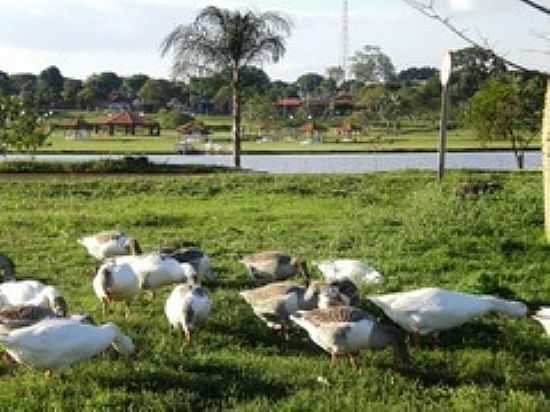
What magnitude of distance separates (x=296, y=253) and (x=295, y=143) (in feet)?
176

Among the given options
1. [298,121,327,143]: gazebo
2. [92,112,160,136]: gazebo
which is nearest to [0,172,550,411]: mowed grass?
[298,121,327,143]: gazebo

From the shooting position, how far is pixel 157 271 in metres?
10.0

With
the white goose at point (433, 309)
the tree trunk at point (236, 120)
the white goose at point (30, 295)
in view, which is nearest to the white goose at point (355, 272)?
the white goose at point (433, 309)

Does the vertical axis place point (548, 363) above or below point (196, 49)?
below

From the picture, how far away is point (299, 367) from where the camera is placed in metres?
7.51

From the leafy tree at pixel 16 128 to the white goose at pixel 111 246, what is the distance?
23.3 meters

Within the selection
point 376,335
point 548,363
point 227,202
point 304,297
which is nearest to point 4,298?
point 304,297

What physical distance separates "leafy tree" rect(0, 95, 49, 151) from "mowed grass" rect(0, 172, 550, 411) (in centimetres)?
1074

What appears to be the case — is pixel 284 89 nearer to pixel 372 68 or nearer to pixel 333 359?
pixel 372 68

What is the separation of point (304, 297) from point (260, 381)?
72.6 inches

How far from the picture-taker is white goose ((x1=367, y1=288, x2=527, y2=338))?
8242 millimetres

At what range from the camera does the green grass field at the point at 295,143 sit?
53.8 metres

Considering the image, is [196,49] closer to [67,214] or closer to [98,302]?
[67,214]

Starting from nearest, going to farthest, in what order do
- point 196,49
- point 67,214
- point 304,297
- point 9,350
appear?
point 9,350
point 304,297
point 67,214
point 196,49
